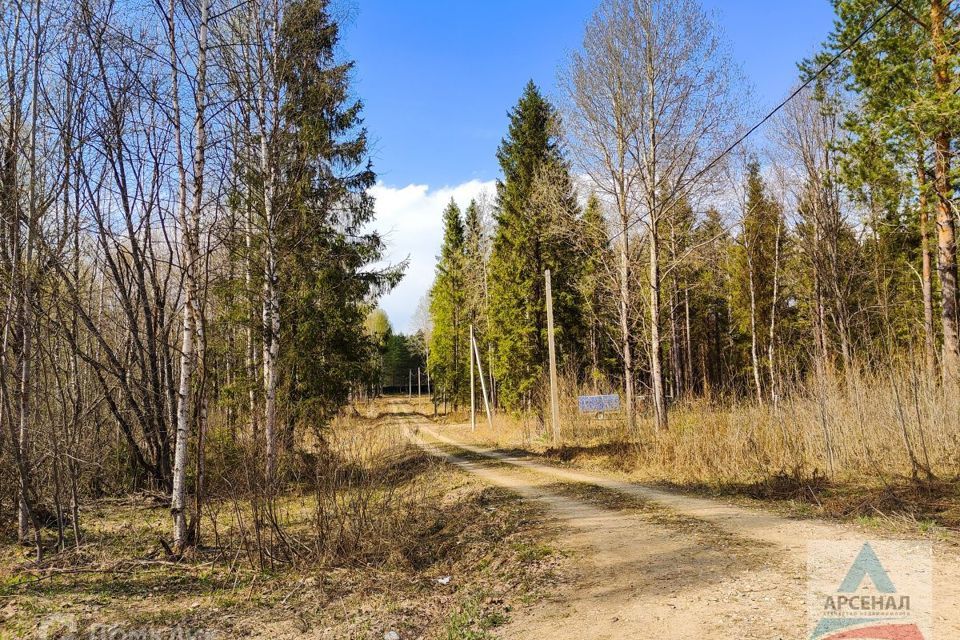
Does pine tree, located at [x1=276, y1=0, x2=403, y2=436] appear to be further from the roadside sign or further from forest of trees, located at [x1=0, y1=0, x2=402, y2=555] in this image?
the roadside sign

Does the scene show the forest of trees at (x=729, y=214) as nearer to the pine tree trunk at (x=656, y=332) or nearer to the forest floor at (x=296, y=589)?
the pine tree trunk at (x=656, y=332)

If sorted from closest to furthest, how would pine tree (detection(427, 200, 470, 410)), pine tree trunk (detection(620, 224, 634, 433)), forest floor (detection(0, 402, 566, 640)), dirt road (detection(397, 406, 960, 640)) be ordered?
dirt road (detection(397, 406, 960, 640))
forest floor (detection(0, 402, 566, 640))
pine tree trunk (detection(620, 224, 634, 433))
pine tree (detection(427, 200, 470, 410))

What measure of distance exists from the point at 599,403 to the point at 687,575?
1137cm

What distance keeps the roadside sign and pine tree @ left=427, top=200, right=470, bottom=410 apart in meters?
19.9

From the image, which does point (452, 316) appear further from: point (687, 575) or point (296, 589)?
point (687, 575)

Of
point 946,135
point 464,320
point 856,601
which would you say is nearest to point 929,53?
point 946,135

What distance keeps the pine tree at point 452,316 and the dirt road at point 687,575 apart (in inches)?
1127

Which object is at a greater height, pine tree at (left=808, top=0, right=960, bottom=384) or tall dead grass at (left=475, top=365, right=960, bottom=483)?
pine tree at (left=808, top=0, right=960, bottom=384)

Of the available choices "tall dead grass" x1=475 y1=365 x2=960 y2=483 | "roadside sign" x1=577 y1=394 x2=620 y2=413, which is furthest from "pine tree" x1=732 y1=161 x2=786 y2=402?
"tall dead grass" x1=475 y1=365 x2=960 y2=483

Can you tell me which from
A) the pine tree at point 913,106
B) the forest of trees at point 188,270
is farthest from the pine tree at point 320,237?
the pine tree at point 913,106

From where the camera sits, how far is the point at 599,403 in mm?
16203

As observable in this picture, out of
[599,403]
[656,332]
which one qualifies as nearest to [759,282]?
[599,403]

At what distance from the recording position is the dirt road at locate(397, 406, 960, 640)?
13.0 ft

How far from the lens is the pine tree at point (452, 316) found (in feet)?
121
